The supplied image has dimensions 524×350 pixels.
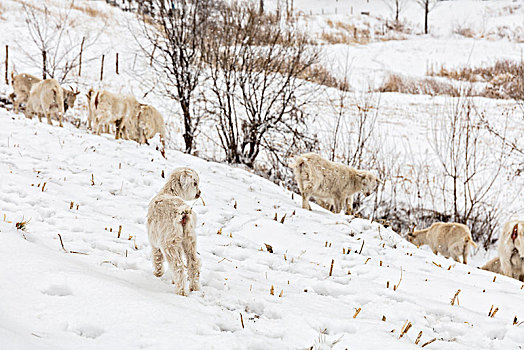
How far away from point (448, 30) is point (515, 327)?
53661 millimetres

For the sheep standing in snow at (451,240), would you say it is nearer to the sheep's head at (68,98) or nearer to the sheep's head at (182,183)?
the sheep's head at (182,183)

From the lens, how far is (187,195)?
14.4 feet

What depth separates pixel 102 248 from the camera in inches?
160

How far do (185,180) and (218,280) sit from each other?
44.7 inches

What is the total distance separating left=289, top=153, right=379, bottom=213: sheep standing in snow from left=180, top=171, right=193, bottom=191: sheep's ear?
4.01 m

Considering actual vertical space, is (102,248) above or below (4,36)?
below

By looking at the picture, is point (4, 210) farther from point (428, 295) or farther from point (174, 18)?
point (174, 18)

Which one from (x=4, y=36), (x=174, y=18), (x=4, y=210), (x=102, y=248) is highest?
(x=4, y=36)

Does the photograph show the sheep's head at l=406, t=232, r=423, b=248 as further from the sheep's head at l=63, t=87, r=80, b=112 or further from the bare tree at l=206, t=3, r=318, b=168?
the sheep's head at l=63, t=87, r=80, b=112

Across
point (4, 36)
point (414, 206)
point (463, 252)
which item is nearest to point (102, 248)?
point (463, 252)

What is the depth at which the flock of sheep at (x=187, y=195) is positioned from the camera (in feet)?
11.5

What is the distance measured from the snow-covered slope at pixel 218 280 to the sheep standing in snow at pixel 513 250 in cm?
196

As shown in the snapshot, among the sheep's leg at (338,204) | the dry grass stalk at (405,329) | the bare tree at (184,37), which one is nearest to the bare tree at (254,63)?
the bare tree at (184,37)

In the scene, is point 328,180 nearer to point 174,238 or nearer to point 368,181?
point 368,181
